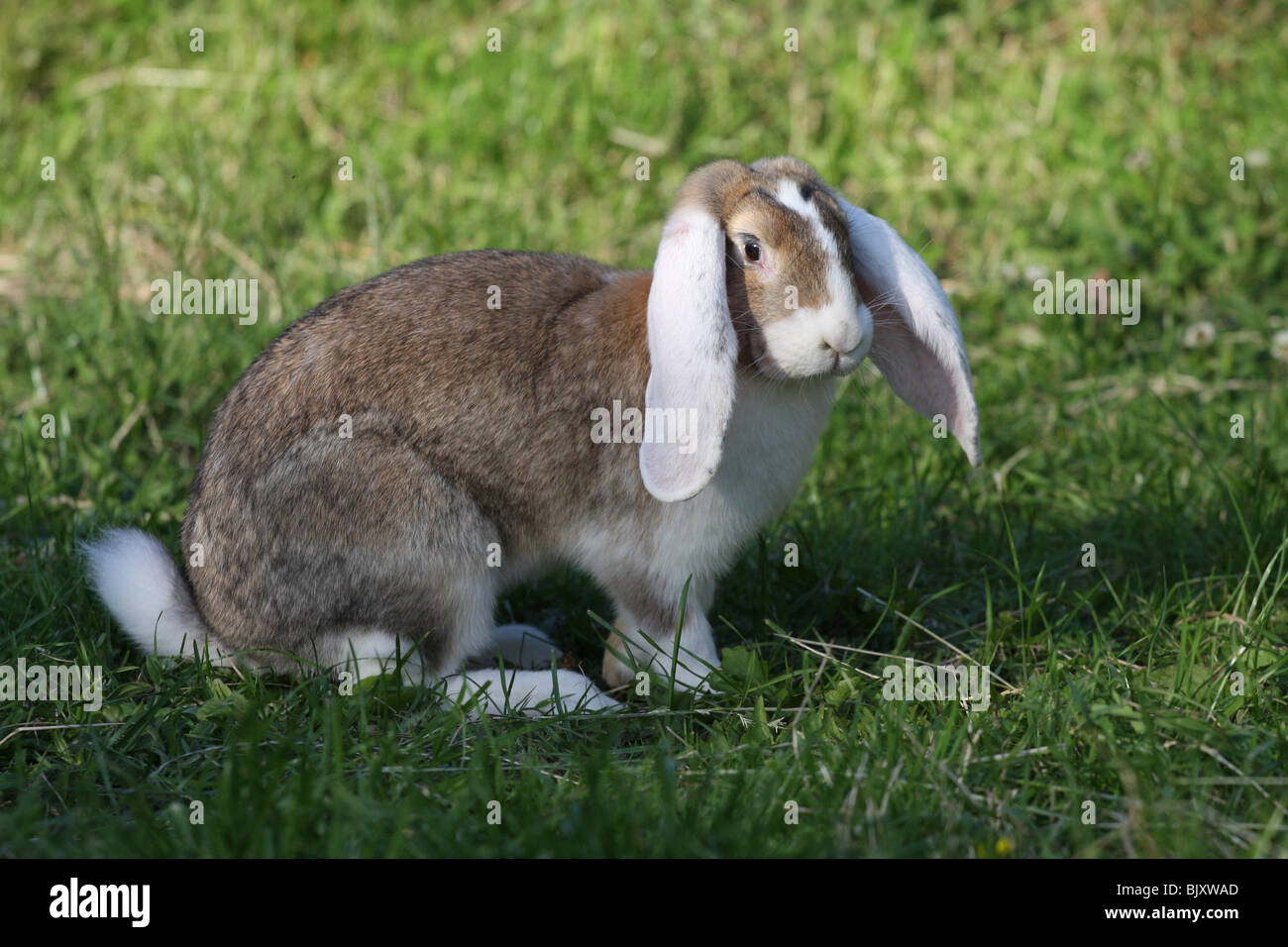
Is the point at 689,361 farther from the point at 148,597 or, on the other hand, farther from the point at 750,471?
the point at 148,597

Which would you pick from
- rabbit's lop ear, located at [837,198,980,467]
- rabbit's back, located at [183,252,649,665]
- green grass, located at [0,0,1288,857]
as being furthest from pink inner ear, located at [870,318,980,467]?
rabbit's back, located at [183,252,649,665]

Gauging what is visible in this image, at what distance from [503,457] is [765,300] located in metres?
0.78

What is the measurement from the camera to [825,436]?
4.84 metres

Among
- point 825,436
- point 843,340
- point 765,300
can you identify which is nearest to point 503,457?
point 765,300

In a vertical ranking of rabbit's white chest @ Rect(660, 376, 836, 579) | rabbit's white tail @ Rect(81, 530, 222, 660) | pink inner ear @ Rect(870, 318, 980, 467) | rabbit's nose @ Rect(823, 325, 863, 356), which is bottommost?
rabbit's white tail @ Rect(81, 530, 222, 660)

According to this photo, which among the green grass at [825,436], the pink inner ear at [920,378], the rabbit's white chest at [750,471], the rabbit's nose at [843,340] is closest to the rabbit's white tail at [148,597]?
the green grass at [825,436]

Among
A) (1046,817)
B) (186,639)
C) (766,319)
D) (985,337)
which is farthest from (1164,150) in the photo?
(186,639)

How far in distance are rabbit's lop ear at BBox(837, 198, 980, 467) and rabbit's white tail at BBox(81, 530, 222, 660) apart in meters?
1.93

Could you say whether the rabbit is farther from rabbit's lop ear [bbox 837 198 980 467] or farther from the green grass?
the green grass

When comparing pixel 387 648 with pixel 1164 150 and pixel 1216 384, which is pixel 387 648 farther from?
pixel 1164 150

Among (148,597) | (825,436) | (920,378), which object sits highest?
Answer: (920,378)

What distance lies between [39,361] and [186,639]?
201 cm

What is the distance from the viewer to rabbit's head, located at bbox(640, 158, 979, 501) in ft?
10.3

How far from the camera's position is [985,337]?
5.51 m
